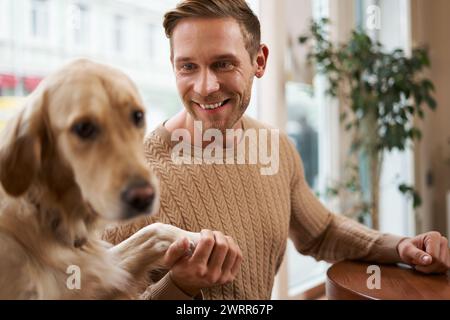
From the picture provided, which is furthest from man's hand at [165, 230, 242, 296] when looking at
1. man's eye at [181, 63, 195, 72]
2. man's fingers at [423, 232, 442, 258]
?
man's fingers at [423, 232, 442, 258]

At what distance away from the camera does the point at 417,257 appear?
928 millimetres

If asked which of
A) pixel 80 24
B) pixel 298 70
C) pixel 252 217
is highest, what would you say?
pixel 298 70

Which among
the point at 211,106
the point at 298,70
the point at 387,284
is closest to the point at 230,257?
the point at 211,106

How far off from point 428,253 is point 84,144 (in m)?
0.80

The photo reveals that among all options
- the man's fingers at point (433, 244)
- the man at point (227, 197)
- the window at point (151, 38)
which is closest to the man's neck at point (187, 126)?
the man at point (227, 197)

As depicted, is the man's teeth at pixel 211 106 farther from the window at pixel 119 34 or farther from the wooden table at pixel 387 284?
A: the wooden table at pixel 387 284

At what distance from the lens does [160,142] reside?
701mm

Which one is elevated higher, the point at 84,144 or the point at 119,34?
the point at 119,34

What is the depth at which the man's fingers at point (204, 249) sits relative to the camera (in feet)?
1.75

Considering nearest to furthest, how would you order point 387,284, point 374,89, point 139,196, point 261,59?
point 139,196 → point 261,59 → point 387,284 → point 374,89

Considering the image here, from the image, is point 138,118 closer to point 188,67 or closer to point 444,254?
point 188,67

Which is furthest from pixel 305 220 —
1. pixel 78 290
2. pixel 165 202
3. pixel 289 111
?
pixel 289 111

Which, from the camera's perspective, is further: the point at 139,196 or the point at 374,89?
the point at 374,89

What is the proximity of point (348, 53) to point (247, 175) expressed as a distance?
171 centimetres
